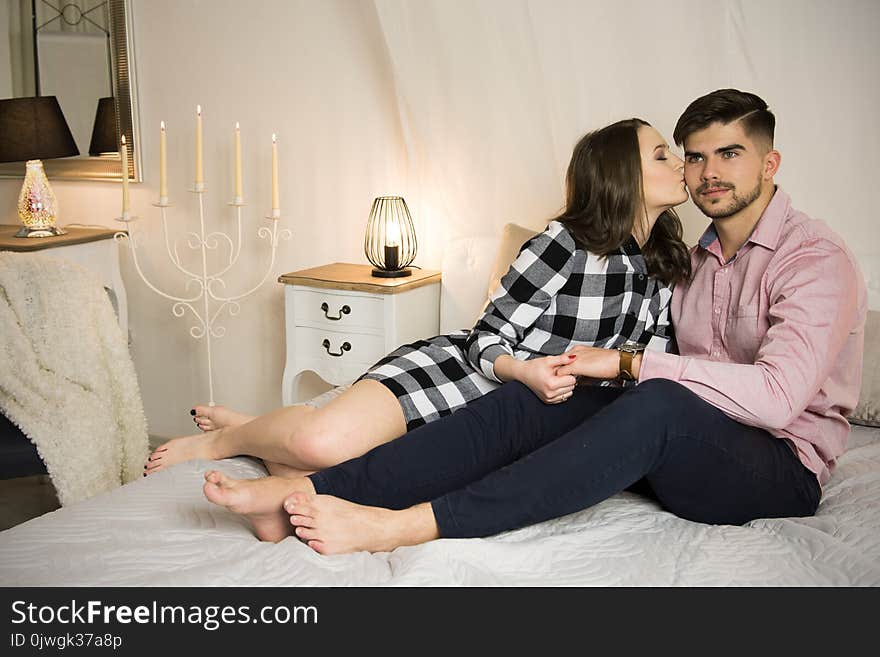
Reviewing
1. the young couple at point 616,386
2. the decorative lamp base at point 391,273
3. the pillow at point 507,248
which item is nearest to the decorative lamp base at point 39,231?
the decorative lamp base at point 391,273

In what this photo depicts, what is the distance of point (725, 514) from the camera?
1414 mm

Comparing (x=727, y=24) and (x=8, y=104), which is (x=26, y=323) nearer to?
(x=8, y=104)

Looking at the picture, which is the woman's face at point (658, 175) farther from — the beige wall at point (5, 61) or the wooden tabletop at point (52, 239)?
the beige wall at point (5, 61)

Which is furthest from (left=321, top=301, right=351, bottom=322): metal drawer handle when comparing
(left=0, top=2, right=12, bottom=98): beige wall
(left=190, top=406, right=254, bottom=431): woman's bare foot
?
(left=0, top=2, right=12, bottom=98): beige wall

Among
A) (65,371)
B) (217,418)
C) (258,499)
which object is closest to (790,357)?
(258,499)

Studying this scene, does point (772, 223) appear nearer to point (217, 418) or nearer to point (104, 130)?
point (217, 418)

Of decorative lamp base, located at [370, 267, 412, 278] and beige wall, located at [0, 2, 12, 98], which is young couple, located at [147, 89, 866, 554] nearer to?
decorative lamp base, located at [370, 267, 412, 278]

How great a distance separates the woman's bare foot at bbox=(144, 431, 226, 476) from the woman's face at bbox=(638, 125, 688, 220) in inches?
38.8

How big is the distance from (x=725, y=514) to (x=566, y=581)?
373 mm

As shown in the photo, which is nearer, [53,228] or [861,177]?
[861,177]

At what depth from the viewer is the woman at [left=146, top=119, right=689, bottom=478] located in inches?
68.3

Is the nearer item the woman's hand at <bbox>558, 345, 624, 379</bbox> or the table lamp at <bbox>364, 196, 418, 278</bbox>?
the woman's hand at <bbox>558, 345, 624, 379</bbox>

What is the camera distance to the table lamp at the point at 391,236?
99.2 inches
